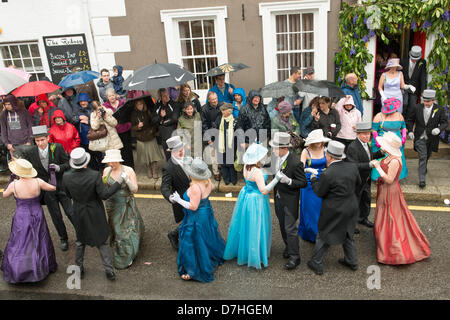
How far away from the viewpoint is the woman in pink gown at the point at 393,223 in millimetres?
5012

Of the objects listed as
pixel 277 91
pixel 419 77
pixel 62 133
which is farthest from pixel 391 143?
pixel 62 133

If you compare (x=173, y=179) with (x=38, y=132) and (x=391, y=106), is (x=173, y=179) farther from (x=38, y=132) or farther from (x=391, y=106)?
(x=391, y=106)

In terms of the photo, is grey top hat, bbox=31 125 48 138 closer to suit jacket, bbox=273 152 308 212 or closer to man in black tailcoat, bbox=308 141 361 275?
suit jacket, bbox=273 152 308 212

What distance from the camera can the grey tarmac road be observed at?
4.65 metres

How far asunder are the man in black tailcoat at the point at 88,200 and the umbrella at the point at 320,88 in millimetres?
3533

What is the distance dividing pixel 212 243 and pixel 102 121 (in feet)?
12.1

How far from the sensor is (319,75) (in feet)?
31.3

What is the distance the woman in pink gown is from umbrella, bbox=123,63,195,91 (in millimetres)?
3706

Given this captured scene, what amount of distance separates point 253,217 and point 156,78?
3355 millimetres

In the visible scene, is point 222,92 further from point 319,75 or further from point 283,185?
point 283,185

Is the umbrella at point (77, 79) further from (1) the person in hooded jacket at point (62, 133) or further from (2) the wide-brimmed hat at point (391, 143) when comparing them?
(2) the wide-brimmed hat at point (391, 143)

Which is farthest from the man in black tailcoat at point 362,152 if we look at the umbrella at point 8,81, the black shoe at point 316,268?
the umbrella at point 8,81

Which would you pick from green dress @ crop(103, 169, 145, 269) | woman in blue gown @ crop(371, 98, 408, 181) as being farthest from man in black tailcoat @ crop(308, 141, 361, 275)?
green dress @ crop(103, 169, 145, 269)

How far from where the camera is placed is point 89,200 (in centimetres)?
498
